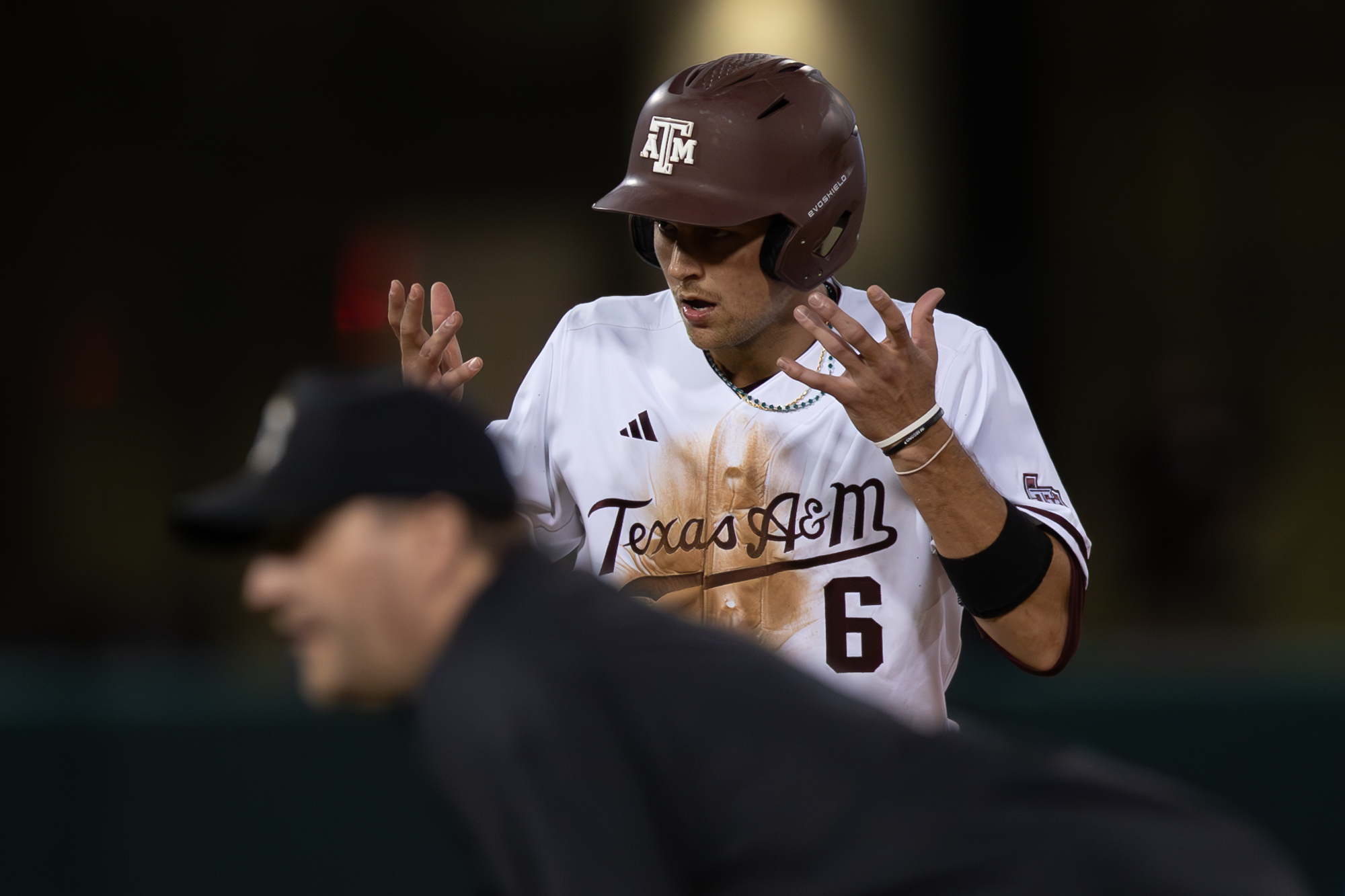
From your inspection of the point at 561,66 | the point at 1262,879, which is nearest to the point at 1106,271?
the point at 561,66

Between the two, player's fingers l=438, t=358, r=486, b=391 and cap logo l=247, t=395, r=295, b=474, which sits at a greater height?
cap logo l=247, t=395, r=295, b=474

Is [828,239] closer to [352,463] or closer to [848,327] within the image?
[848,327]

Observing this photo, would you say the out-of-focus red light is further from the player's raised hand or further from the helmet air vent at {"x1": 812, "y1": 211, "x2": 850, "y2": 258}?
the player's raised hand

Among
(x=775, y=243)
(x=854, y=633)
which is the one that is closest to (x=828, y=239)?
(x=775, y=243)

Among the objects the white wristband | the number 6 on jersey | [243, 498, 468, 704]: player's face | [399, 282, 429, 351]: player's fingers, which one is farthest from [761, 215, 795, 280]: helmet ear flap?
[243, 498, 468, 704]: player's face

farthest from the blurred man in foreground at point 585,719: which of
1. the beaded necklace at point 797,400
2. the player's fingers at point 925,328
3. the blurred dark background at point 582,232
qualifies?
the blurred dark background at point 582,232

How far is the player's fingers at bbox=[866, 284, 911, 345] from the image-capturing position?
105 inches

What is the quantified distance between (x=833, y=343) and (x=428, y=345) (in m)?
A: 0.94

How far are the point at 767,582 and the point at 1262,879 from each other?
1.45m

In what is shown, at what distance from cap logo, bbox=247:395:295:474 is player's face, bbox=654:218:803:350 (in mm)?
1327

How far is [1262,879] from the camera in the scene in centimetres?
175

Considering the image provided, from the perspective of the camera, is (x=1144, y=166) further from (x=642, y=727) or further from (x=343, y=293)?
(x=642, y=727)

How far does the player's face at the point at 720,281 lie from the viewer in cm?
301

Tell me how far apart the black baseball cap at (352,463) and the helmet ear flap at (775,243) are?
54.3 inches
